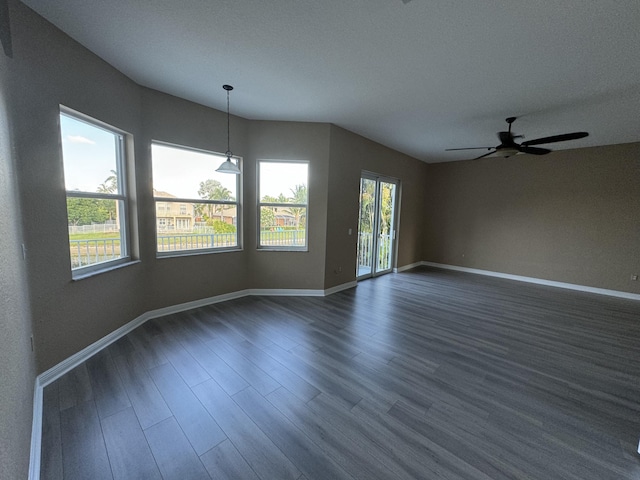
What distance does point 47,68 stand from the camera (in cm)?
205

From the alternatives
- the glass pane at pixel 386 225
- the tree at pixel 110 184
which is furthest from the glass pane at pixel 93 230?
the glass pane at pixel 386 225

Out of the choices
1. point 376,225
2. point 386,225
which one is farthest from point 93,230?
point 386,225

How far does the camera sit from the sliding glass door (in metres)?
5.38

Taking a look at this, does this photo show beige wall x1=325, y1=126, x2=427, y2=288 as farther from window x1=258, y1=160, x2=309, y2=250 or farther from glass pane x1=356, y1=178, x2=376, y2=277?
window x1=258, y1=160, x2=309, y2=250

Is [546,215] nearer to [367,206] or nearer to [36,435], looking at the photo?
[367,206]

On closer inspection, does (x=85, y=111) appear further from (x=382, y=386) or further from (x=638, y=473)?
(x=638, y=473)

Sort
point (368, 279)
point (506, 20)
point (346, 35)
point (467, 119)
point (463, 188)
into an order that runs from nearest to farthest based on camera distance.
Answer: point (506, 20) → point (346, 35) → point (467, 119) → point (368, 279) → point (463, 188)

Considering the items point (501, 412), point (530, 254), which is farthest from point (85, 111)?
point (530, 254)

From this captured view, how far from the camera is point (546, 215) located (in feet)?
17.9

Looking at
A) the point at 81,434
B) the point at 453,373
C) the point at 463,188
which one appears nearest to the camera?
the point at 81,434

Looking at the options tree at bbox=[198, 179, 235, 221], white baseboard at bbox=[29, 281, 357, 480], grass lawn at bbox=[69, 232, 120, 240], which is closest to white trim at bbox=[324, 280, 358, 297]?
white baseboard at bbox=[29, 281, 357, 480]

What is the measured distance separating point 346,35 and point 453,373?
3.08m

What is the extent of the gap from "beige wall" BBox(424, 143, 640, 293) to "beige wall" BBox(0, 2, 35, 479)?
7595 millimetres

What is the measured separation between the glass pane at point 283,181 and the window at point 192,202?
427 mm
